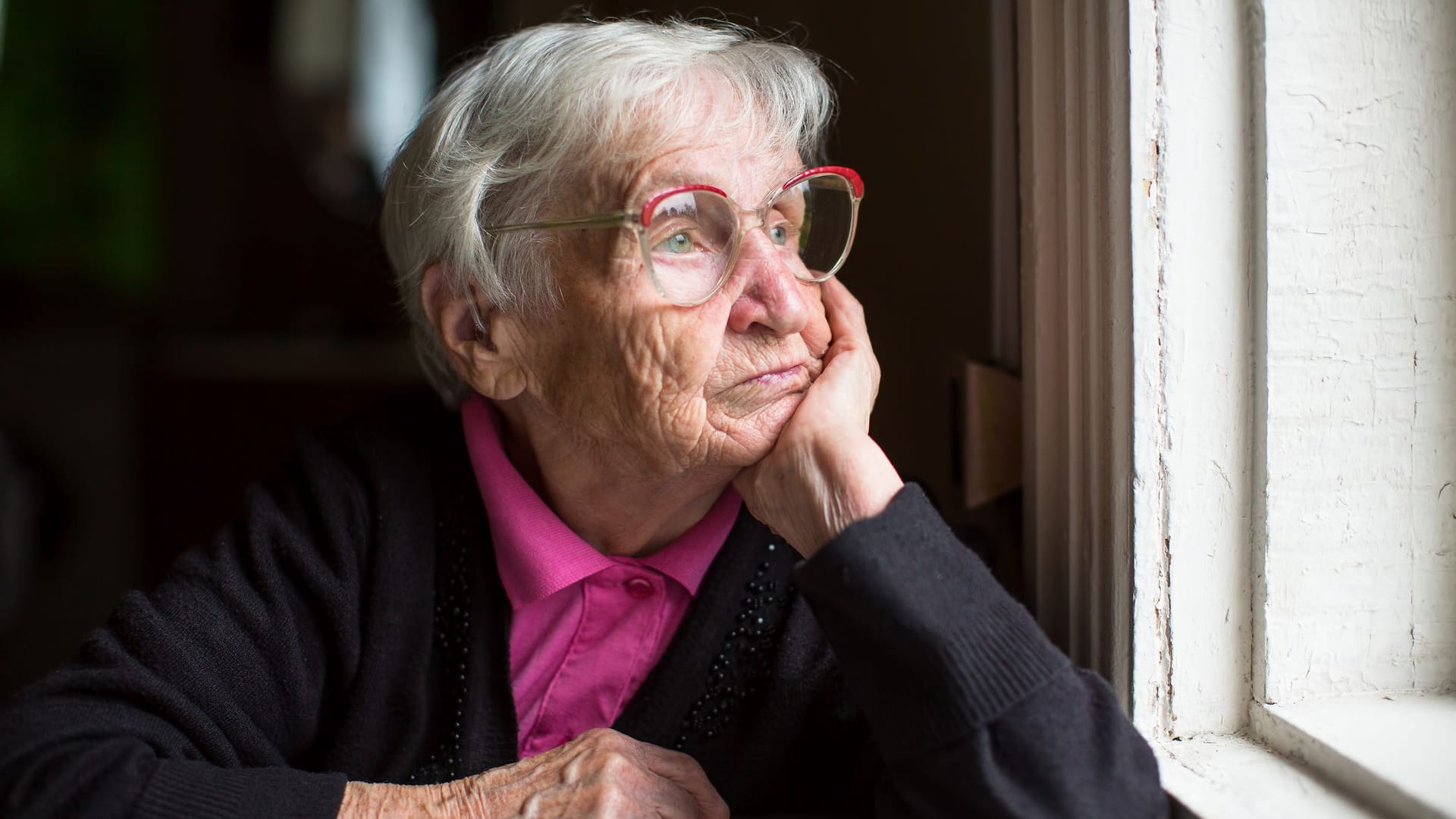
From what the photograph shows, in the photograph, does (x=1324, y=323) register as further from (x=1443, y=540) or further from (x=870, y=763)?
(x=870, y=763)

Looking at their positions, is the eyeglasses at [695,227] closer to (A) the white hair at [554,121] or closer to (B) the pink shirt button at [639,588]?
(A) the white hair at [554,121]

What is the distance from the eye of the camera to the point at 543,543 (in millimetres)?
1286

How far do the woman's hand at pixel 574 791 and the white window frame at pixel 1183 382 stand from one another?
45cm

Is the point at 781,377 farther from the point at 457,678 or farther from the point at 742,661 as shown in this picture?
the point at 457,678

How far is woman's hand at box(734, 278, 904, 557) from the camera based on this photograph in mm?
1039

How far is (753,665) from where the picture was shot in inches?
49.9

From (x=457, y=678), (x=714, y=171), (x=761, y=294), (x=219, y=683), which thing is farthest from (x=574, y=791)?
(x=714, y=171)

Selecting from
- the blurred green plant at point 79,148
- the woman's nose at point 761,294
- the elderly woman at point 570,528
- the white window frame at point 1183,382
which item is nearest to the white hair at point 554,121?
the elderly woman at point 570,528

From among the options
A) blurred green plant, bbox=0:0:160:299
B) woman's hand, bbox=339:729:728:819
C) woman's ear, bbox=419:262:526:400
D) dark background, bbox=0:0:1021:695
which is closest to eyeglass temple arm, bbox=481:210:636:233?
woman's ear, bbox=419:262:526:400

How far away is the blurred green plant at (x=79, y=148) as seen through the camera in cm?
397

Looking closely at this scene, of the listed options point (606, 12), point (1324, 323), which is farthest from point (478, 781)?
point (606, 12)

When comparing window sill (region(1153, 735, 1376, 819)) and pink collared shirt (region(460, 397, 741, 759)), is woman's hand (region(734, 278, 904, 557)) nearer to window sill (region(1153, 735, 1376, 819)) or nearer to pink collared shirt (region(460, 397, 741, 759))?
pink collared shirt (region(460, 397, 741, 759))

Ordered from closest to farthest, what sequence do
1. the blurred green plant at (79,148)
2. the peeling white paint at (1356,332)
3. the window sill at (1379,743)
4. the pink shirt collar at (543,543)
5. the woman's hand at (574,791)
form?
the window sill at (1379,743) < the peeling white paint at (1356,332) < the woman's hand at (574,791) < the pink shirt collar at (543,543) < the blurred green plant at (79,148)

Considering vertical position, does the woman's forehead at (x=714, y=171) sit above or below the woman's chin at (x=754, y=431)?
above
